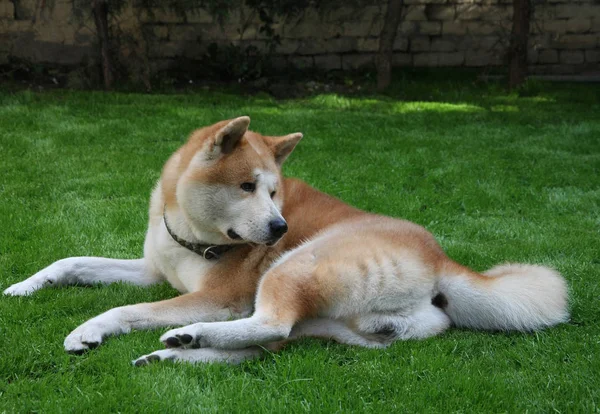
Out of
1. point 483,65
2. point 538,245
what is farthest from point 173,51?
point 538,245

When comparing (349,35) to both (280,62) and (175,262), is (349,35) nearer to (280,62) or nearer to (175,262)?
(280,62)

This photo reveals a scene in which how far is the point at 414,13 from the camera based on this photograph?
1188cm

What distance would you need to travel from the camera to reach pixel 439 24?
11.9 metres

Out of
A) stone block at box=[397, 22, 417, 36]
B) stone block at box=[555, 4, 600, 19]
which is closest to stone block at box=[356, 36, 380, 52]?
stone block at box=[397, 22, 417, 36]

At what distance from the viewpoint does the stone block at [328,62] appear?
457 inches

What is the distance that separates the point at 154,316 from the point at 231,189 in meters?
0.68

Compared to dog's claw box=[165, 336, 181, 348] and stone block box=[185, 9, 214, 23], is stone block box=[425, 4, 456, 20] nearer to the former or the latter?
stone block box=[185, 9, 214, 23]

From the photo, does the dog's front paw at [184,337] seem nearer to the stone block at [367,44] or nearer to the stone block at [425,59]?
the stone block at [367,44]

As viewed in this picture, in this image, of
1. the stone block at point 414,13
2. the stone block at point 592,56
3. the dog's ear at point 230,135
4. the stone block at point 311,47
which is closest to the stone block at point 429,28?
the stone block at point 414,13

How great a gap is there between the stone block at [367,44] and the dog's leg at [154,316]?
9031 mm

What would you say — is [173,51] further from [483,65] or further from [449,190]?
[449,190]

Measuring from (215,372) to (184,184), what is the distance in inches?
41.9

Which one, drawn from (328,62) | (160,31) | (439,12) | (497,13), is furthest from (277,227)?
(497,13)

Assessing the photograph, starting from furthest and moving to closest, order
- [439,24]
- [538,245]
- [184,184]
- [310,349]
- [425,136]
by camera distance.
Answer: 1. [439,24]
2. [425,136]
3. [538,245]
4. [184,184]
5. [310,349]
